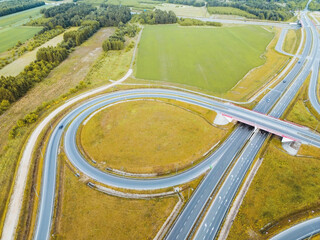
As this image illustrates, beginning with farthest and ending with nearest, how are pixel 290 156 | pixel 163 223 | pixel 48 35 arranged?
1. pixel 48 35
2. pixel 290 156
3. pixel 163 223

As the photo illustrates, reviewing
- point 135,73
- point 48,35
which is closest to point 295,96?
point 135,73

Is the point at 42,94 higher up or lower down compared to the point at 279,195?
higher up

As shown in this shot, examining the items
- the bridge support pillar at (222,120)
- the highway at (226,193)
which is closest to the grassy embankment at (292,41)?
the highway at (226,193)

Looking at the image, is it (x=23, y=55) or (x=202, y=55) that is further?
(x=23, y=55)

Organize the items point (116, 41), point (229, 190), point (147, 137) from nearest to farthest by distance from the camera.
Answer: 1. point (229, 190)
2. point (147, 137)
3. point (116, 41)

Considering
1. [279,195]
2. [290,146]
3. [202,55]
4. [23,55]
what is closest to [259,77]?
[202,55]

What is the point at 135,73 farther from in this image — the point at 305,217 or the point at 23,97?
the point at 305,217

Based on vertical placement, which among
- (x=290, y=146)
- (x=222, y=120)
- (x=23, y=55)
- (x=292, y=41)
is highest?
(x=23, y=55)

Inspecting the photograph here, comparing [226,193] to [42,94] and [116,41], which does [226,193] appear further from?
[116,41]
